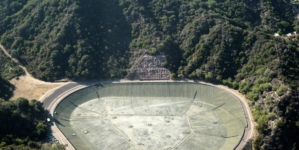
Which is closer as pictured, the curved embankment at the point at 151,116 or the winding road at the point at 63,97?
the winding road at the point at 63,97

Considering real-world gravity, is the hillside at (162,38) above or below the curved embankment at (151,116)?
above

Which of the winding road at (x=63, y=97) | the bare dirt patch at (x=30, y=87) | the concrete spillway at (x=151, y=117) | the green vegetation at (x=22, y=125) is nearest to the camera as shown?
the green vegetation at (x=22, y=125)

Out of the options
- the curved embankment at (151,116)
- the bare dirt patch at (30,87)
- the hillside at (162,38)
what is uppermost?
the hillside at (162,38)

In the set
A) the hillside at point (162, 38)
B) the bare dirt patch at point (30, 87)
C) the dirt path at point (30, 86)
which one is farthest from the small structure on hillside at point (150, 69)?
the bare dirt patch at point (30, 87)

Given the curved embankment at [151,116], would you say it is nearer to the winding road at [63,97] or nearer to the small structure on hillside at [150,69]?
the winding road at [63,97]

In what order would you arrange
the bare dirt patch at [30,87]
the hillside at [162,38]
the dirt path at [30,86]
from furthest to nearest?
the hillside at [162,38] < the dirt path at [30,86] < the bare dirt patch at [30,87]

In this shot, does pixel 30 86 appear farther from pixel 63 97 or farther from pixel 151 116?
pixel 151 116

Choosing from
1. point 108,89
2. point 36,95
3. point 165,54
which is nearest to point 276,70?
point 165,54

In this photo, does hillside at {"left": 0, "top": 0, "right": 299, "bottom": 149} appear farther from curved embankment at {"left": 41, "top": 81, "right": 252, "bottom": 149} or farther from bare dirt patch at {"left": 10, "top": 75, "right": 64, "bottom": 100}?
curved embankment at {"left": 41, "top": 81, "right": 252, "bottom": 149}
